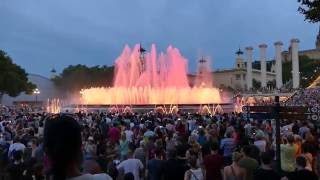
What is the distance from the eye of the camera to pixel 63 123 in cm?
282

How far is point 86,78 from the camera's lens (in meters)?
123

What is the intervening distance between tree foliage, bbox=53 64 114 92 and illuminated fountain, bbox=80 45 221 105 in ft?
189

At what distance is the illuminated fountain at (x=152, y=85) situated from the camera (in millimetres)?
57594

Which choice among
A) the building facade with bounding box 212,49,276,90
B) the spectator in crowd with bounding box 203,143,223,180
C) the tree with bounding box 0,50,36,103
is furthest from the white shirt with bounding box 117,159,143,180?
the building facade with bounding box 212,49,276,90

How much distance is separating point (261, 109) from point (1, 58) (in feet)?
294

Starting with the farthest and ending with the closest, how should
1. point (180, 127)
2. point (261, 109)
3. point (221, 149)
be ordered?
point (180, 127), point (221, 149), point (261, 109)

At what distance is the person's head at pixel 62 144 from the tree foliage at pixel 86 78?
118 m

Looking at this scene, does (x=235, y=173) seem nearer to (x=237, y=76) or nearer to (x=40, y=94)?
(x=40, y=94)

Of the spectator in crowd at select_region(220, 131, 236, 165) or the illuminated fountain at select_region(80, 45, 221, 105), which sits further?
the illuminated fountain at select_region(80, 45, 221, 105)

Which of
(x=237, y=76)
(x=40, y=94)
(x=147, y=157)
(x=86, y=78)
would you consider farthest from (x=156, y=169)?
(x=237, y=76)

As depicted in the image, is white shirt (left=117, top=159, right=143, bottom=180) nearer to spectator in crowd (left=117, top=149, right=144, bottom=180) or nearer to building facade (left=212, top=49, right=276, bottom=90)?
spectator in crowd (left=117, top=149, right=144, bottom=180)

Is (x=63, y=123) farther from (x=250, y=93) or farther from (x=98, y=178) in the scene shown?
(x=250, y=93)

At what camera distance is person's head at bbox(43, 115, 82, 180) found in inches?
111

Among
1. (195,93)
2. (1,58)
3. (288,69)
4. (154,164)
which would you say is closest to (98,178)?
(154,164)
